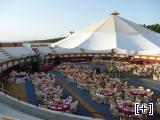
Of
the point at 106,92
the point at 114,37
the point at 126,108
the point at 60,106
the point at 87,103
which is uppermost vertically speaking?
the point at 114,37

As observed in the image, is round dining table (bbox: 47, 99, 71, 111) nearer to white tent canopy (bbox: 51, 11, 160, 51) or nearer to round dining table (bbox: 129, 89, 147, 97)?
white tent canopy (bbox: 51, 11, 160, 51)

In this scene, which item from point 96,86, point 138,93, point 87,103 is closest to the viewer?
point 87,103

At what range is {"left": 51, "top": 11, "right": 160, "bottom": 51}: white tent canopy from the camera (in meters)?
15.5

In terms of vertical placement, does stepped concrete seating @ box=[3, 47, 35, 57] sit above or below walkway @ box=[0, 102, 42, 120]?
above

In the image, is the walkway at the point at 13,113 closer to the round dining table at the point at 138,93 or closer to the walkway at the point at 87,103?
the walkway at the point at 87,103

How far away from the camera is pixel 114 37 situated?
51.9 ft

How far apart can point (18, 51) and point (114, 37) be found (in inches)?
885

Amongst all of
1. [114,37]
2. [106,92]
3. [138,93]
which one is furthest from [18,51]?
[138,93]

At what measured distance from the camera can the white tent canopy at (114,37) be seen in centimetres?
1547

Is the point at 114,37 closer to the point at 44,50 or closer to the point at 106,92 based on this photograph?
the point at 106,92

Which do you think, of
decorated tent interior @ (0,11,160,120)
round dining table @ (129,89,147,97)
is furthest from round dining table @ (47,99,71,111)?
round dining table @ (129,89,147,97)

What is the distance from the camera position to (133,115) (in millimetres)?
12891

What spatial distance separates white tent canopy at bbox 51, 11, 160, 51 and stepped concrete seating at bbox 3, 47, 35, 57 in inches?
714

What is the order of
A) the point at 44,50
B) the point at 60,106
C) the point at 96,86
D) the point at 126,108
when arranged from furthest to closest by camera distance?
the point at 44,50
the point at 96,86
the point at 60,106
the point at 126,108
